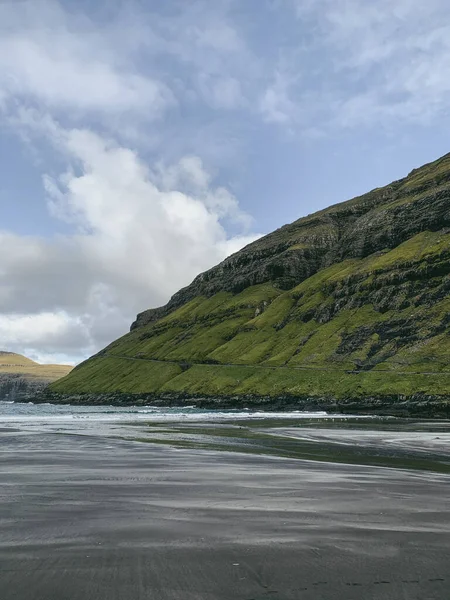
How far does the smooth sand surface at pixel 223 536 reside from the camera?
7.24 meters

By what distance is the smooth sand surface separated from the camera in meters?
7.24

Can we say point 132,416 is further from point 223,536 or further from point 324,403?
point 223,536

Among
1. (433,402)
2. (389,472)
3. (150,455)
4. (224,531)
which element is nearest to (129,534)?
(224,531)

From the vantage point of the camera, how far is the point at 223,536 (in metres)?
10.1

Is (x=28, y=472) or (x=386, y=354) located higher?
(x=386, y=354)

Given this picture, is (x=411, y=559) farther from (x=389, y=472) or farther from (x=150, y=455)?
(x=150, y=455)

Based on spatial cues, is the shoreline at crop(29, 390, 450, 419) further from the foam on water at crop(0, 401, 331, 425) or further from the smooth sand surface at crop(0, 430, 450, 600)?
the smooth sand surface at crop(0, 430, 450, 600)

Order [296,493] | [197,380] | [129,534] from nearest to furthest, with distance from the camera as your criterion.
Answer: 1. [129,534]
2. [296,493]
3. [197,380]

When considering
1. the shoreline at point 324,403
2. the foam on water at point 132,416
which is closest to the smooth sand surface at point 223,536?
the foam on water at point 132,416

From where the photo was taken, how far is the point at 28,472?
66.3 ft

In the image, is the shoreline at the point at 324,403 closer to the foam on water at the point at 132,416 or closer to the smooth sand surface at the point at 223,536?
the foam on water at the point at 132,416

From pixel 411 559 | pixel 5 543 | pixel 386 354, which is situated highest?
pixel 386 354

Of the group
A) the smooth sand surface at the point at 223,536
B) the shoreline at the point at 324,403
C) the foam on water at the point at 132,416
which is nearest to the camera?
the smooth sand surface at the point at 223,536

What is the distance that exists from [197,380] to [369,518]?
180962 millimetres
